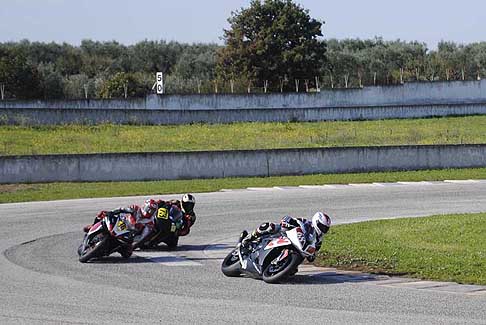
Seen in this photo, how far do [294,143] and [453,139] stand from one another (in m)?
7.46

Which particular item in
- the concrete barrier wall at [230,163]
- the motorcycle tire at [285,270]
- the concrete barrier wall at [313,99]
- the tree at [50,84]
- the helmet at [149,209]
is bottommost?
the concrete barrier wall at [230,163]

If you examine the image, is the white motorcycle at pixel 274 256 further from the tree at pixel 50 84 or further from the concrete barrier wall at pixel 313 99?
the tree at pixel 50 84

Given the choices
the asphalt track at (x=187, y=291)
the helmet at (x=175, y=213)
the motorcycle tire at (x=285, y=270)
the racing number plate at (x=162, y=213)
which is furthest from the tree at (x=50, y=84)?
the motorcycle tire at (x=285, y=270)

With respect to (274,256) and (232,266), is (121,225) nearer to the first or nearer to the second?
(232,266)

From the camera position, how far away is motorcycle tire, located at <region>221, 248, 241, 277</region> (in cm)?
1448

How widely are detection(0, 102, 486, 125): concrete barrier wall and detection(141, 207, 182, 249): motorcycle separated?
28.9 meters

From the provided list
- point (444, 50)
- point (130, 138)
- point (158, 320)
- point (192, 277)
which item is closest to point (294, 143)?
point (130, 138)

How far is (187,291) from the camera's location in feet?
43.0

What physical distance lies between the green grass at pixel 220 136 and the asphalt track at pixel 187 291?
19.1 m

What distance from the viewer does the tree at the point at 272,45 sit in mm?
70812

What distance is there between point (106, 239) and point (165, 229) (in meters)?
1.61

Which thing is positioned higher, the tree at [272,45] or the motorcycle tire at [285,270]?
the tree at [272,45]

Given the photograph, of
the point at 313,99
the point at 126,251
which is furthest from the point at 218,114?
the point at 126,251

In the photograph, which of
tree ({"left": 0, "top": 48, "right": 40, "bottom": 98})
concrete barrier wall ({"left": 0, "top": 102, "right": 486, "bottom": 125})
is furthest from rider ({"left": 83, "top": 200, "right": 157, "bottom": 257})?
tree ({"left": 0, "top": 48, "right": 40, "bottom": 98})
